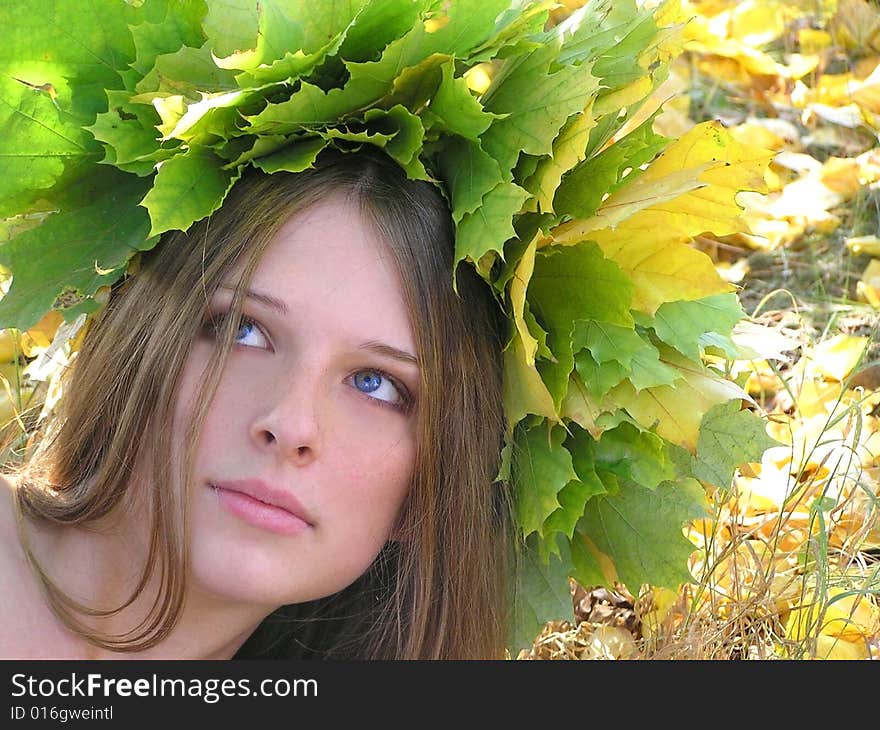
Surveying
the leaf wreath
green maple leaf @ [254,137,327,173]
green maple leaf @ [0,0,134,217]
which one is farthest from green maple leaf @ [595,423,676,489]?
green maple leaf @ [0,0,134,217]

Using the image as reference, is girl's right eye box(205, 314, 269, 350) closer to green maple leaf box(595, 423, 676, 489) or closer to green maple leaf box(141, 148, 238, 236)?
green maple leaf box(141, 148, 238, 236)

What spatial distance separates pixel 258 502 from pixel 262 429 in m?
0.09

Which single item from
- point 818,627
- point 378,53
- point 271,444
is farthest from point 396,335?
point 818,627

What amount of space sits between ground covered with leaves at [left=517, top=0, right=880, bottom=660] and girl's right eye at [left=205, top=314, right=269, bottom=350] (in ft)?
1.74

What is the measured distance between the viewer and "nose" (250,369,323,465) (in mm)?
1240

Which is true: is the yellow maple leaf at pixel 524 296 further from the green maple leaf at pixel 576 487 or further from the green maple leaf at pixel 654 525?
the green maple leaf at pixel 654 525

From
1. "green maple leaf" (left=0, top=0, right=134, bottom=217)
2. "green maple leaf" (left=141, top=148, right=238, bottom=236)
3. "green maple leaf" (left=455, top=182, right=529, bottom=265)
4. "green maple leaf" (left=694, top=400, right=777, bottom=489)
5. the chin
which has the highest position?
"green maple leaf" (left=0, top=0, right=134, bottom=217)

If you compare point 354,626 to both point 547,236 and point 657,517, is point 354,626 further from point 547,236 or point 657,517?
point 547,236

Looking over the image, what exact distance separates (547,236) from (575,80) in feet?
0.59

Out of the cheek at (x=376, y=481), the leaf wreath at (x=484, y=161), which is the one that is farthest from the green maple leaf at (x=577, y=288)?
the cheek at (x=376, y=481)

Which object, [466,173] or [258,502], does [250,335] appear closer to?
[258,502]

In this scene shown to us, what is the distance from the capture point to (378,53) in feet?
4.32

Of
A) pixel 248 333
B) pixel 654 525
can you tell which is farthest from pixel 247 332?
pixel 654 525

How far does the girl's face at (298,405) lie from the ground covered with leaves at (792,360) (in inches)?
15.0
